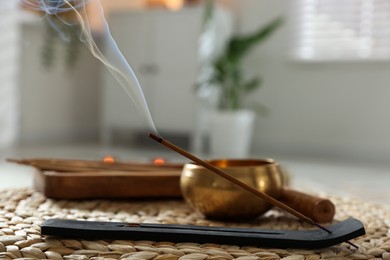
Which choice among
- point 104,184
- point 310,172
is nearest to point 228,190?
point 104,184

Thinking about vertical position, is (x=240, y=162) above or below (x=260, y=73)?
below

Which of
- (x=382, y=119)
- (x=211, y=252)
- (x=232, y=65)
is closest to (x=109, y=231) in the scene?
(x=211, y=252)

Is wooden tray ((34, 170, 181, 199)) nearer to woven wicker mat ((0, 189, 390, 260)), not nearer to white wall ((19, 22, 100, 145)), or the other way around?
woven wicker mat ((0, 189, 390, 260))

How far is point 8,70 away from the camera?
3.08 m

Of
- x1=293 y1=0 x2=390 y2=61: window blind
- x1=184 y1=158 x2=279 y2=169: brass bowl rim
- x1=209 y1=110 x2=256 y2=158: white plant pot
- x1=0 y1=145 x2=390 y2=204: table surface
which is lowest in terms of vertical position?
x1=0 y1=145 x2=390 y2=204: table surface

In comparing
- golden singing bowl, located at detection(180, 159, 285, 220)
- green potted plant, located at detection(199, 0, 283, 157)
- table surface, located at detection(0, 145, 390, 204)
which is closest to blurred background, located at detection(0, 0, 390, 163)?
green potted plant, located at detection(199, 0, 283, 157)

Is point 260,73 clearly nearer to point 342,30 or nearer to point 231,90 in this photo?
point 231,90

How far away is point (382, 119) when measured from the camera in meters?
2.81

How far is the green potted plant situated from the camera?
2803 millimetres

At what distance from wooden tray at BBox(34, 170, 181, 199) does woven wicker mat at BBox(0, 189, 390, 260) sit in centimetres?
2

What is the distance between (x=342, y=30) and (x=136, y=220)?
7.72ft

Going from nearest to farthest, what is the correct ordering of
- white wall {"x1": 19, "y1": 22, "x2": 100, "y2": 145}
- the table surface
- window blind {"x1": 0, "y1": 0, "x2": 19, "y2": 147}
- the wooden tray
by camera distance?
the wooden tray → the table surface → window blind {"x1": 0, "y1": 0, "x2": 19, "y2": 147} → white wall {"x1": 19, "y1": 22, "x2": 100, "y2": 145}

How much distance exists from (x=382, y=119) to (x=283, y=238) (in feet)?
7.54

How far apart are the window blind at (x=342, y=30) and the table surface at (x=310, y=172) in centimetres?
59
